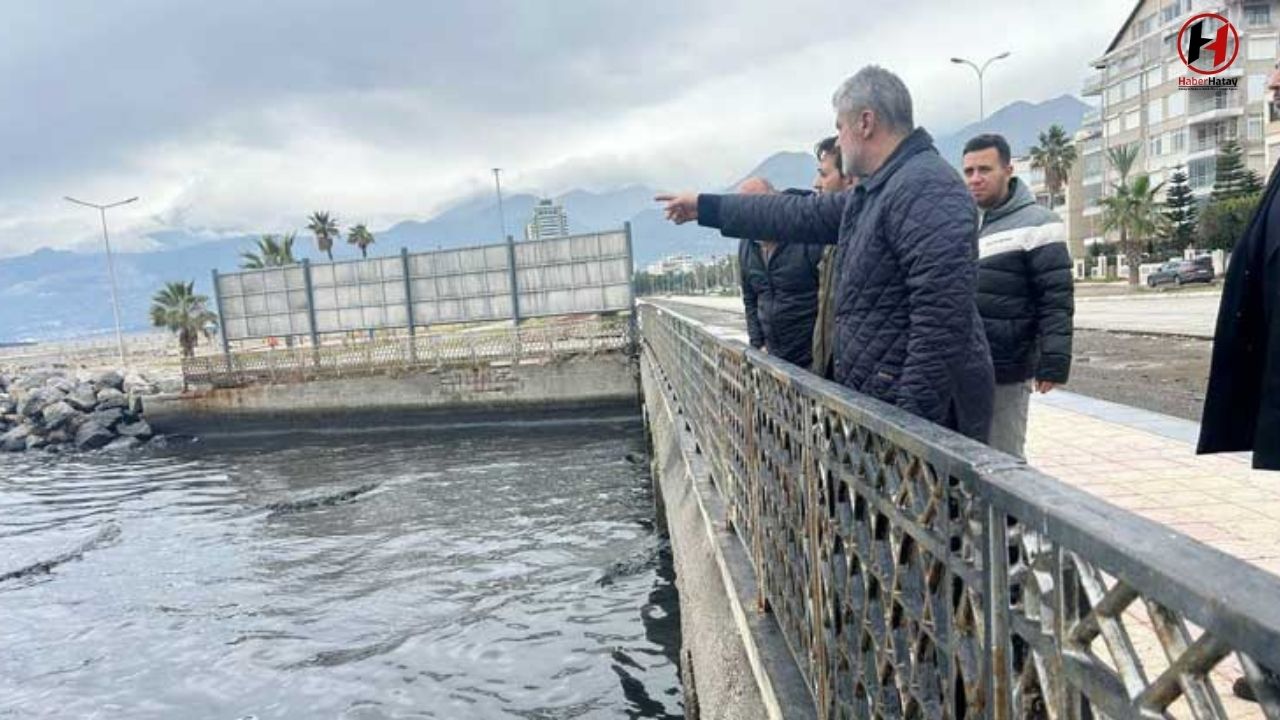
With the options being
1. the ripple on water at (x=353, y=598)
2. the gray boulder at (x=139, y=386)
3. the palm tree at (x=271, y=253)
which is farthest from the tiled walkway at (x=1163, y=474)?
the palm tree at (x=271, y=253)

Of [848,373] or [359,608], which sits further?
[359,608]

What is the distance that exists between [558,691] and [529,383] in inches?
632

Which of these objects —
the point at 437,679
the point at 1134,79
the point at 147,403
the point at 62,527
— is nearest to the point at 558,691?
the point at 437,679

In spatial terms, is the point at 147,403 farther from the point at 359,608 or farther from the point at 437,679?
the point at 437,679

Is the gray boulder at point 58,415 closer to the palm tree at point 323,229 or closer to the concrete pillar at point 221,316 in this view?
the concrete pillar at point 221,316

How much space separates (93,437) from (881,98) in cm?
2796

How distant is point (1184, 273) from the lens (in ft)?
107

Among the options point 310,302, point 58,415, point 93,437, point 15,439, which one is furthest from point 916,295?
point 15,439

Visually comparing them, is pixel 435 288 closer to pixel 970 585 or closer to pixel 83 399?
pixel 83 399

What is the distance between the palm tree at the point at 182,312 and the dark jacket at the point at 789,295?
133ft

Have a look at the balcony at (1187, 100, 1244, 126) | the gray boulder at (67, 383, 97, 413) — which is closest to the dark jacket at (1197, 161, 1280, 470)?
the gray boulder at (67, 383, 97, 413)

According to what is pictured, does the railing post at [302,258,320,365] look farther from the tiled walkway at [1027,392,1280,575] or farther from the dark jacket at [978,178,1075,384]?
the dark jacket at [978,178,1075,384]

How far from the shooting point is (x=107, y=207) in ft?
127

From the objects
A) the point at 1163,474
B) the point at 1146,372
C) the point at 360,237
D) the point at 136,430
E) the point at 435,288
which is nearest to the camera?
the point at 1163,474
